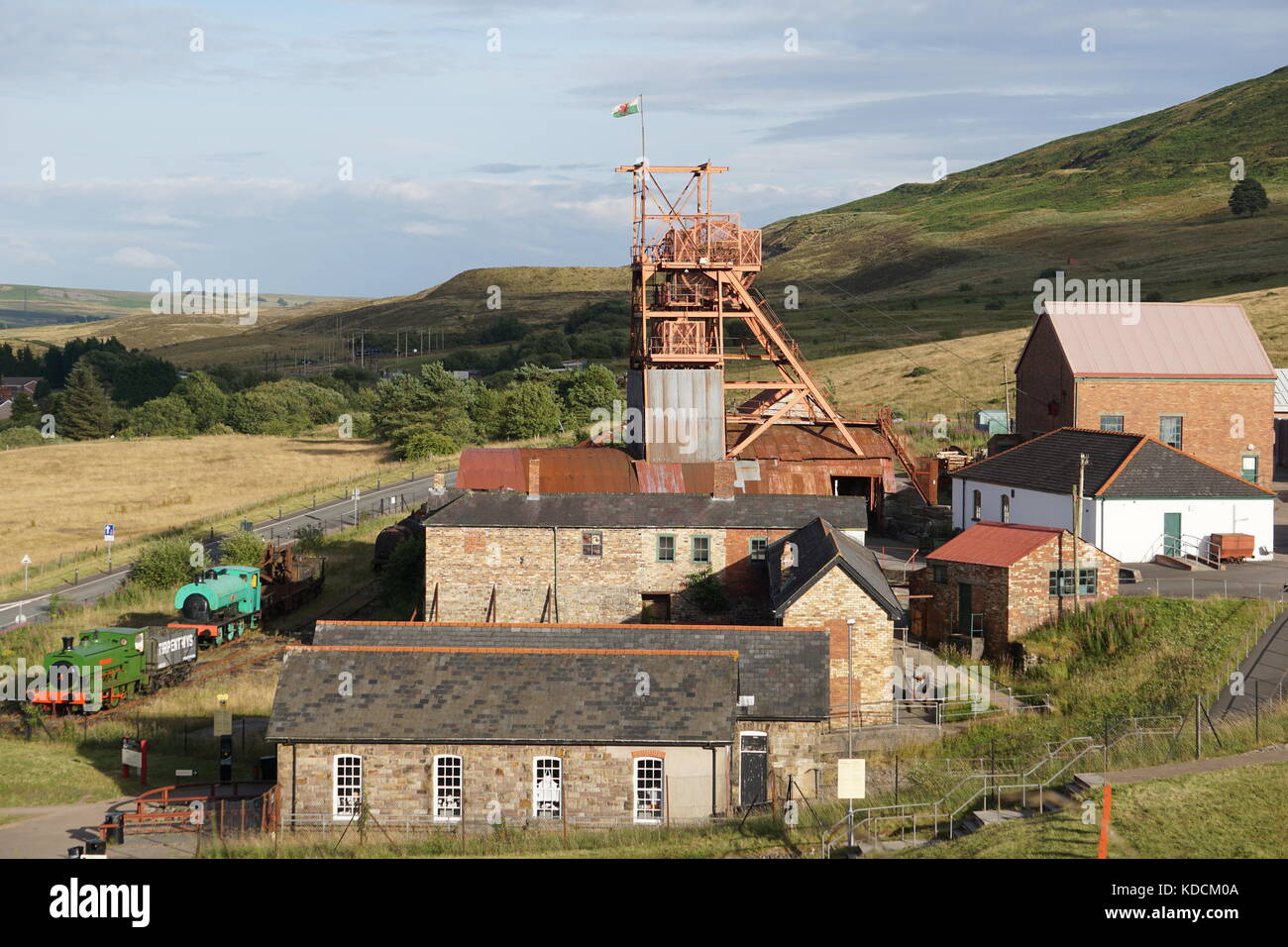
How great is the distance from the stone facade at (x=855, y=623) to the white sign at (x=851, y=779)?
8.71 m

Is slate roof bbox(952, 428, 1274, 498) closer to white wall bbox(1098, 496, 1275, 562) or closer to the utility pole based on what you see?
white wall bbox(1098, 496, 1275, 562)

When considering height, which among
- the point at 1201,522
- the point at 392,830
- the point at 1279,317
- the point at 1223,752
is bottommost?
the point at 392,830

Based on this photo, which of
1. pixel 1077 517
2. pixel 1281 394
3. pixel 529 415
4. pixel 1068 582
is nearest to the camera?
pixel 1068 582

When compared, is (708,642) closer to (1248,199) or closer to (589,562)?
(589,562)

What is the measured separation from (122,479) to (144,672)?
54.7 meters

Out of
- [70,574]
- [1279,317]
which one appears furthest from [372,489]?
[1279,317]

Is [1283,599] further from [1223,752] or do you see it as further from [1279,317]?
[1279,317]

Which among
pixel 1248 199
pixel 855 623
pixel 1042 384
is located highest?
pixel 1248 199

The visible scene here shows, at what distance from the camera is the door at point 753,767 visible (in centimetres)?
2780

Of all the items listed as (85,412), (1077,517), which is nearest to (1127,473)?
(1077,517)

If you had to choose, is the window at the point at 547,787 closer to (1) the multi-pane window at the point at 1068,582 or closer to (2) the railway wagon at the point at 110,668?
(2) the railway wagon at the point at 110,668

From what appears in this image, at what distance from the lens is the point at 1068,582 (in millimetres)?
36188

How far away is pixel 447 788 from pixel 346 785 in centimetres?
206

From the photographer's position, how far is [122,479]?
8894cm
